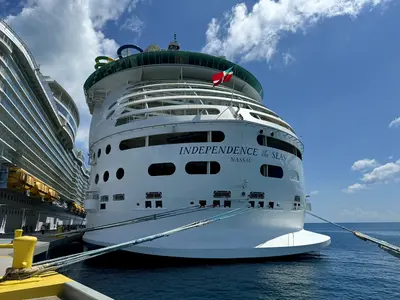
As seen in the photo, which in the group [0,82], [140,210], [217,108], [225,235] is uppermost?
[0,82]

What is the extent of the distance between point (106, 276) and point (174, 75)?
14.7 m

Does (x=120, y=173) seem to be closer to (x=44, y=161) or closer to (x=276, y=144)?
(x=276, y=144)

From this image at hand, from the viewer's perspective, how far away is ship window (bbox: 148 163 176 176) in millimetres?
14008

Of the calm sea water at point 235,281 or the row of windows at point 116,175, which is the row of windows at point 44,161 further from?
the calm sea water at point 235,281

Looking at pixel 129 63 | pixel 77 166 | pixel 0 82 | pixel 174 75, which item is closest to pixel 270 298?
pixel 174 75

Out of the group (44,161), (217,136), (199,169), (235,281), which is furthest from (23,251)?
(44,161)

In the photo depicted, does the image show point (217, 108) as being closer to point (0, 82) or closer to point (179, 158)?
point (179, 158)

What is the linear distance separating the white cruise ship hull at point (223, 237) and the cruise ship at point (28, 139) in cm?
1470

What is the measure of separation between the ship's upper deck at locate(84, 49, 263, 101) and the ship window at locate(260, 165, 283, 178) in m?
10.2

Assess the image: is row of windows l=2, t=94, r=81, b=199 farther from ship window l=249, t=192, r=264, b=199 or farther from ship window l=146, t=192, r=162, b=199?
ship window l=249, t=192, r=264, b=199

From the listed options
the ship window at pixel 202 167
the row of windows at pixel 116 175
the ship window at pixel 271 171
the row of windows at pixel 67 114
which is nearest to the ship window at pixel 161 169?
the ship window at pixel 202 167

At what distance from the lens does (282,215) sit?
46.7 ft

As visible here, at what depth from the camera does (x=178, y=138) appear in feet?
47.6

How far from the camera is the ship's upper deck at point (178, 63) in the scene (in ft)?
69.9
